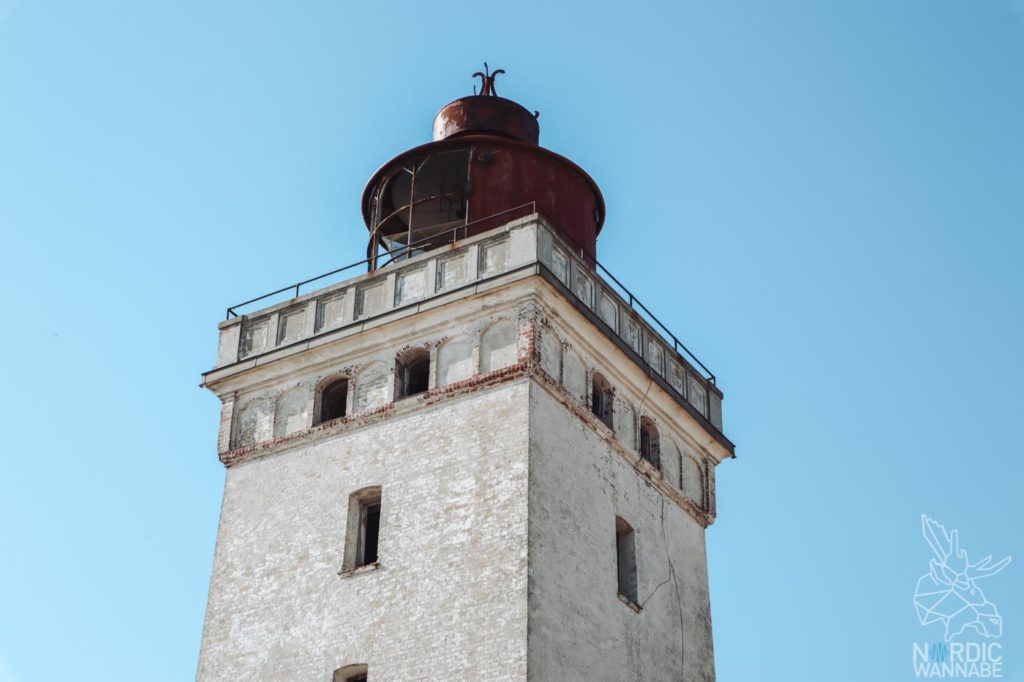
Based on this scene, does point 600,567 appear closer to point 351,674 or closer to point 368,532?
point 368,532

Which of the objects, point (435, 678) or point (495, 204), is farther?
point (495, 204)

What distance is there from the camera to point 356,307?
89.5 feet

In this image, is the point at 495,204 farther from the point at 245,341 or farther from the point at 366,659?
the point at 366,659

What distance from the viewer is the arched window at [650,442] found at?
2770 cm

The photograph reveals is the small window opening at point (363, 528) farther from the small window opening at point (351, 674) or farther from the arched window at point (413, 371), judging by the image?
the arched window at point (413, 371)

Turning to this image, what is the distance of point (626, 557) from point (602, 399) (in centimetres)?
262

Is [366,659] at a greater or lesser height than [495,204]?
lesser

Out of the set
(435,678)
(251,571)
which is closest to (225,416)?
(251,571)

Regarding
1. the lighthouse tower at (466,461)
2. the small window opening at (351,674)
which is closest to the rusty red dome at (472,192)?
the lighthouse tower at (466,461)

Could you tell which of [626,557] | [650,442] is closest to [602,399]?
[650,442]

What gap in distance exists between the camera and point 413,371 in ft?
87.2

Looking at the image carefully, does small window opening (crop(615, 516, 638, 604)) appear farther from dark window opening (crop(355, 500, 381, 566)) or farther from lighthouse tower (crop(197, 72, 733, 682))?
dark window opening (crop(355, 500, 381, 566))

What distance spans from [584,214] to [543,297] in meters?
4.39

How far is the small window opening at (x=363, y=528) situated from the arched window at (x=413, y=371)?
1838 millimetres
